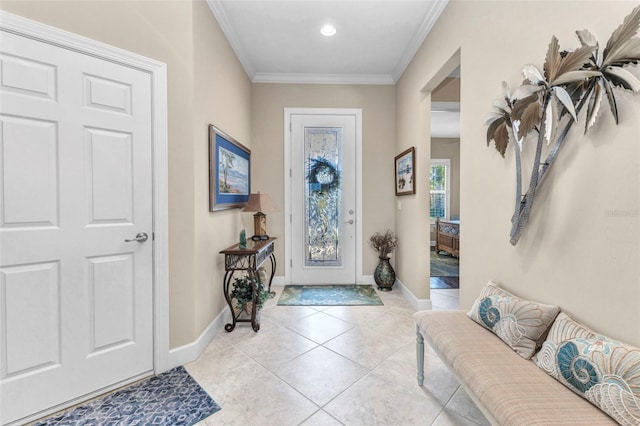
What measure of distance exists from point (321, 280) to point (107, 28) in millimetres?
3215

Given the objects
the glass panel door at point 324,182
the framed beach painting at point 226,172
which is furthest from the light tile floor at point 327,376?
the glass panel door at point 324,182

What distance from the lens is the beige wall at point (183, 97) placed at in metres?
1.55

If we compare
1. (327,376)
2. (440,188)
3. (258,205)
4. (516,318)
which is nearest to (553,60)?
(516,318)

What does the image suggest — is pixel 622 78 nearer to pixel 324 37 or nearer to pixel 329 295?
pixel 324 37

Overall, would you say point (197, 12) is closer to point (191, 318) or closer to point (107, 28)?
point (107, 28)

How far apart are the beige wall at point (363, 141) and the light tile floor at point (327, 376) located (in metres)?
1.35

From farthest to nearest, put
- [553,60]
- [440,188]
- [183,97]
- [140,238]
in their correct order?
[440,188]
[183,97]
[140,238]
[553,60]

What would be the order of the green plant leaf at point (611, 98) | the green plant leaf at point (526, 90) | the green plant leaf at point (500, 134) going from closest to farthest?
the green plant leaf at point (611, 98) < the green plant leaf at point (526, 90) < the green plant leaf at point (500, 134)

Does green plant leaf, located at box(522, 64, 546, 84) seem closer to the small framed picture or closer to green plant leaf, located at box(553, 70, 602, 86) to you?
green plant leaf, located at box(553, 70, 602, 86)

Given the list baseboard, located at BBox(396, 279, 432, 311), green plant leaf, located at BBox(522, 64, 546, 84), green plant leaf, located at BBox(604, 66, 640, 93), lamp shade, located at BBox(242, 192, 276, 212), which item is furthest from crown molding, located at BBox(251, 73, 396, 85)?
green plant leaf, located at BBox(604, 66, 640, 93)

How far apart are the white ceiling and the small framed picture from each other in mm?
1077

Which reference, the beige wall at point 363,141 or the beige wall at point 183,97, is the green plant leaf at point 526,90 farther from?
the beige wall at point 363,141

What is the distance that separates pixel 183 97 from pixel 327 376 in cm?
221

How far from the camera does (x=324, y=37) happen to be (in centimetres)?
267
